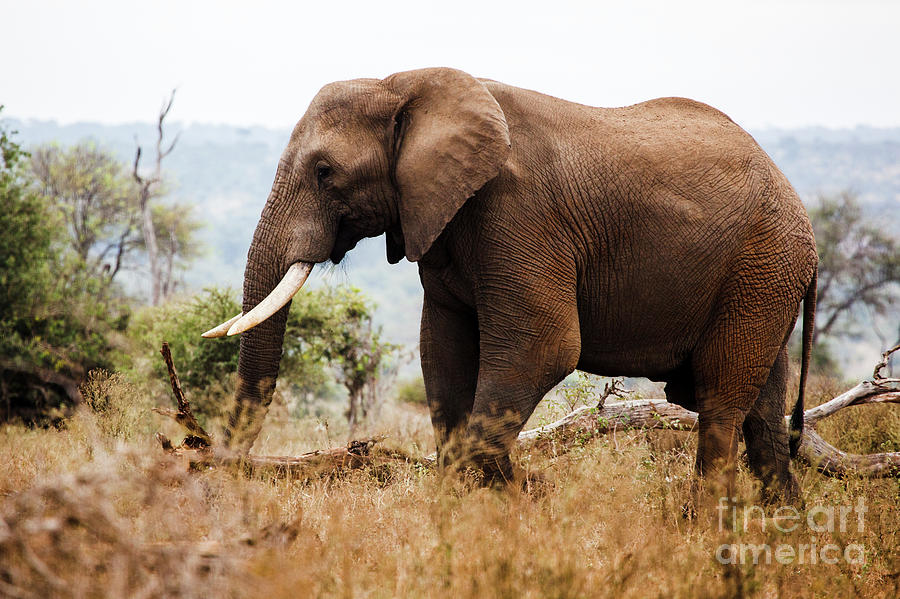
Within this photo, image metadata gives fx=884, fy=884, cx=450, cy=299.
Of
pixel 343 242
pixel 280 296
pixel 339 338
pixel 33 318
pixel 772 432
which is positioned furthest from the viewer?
pixel 339 338

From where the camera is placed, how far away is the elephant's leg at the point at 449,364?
645 centimetres

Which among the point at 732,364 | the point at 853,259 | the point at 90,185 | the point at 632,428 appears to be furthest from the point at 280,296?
the point at 90,185

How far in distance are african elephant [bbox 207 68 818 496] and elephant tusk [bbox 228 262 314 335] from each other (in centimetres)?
1

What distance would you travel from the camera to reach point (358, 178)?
5801 mm

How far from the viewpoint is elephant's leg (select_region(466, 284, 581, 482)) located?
564cm

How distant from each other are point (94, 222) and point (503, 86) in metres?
36.5

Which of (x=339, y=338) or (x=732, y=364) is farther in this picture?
(x=339, y=338)

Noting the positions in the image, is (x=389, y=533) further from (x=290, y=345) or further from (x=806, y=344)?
(x=290, y=345)

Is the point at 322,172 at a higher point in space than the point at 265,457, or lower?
higher

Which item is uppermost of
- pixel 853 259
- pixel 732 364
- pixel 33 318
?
pixel 853 259

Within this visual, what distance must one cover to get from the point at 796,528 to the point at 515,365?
1962mm

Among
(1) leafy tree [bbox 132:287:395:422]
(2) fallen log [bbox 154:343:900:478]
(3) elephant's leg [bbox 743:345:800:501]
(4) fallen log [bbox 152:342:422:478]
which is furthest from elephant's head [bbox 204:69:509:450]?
(1) leafy tree [bbox 132:287:395:422]

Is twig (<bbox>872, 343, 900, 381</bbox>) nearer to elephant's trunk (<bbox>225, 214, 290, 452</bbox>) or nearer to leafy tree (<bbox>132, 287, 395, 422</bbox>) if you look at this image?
elephant's trunk (<bbox>225, 214, 290, 452</bbox>)

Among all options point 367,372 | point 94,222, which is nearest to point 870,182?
point 94,222
